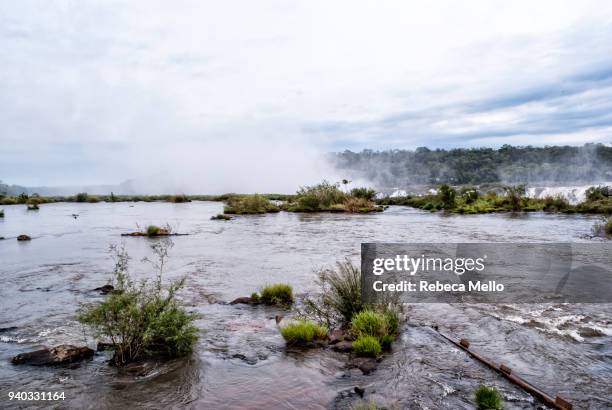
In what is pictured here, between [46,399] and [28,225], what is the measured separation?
27.2 m

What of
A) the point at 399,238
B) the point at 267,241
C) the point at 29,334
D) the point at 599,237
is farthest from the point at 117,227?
the point at 599,237

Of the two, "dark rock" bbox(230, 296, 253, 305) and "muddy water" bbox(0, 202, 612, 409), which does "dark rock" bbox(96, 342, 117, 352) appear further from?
"dark rock" bbox(230, 296, 253, 305)

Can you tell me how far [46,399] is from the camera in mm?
5191

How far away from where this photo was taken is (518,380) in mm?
5410

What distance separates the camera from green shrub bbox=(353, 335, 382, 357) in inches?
257

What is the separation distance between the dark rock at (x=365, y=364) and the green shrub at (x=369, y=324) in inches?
19.5

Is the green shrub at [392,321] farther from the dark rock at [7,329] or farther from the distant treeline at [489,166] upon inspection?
the distant treeline at [489,166]

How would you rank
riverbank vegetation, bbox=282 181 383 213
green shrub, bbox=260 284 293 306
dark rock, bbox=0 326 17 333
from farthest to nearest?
1. riverbank vegetation, bbox=282 181 383 213
2. green shrub, bbox=260 284 293 306
3. dark rock, bbox=0 326 17 333

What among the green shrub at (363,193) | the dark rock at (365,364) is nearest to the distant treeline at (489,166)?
the green shrub at (363,193)

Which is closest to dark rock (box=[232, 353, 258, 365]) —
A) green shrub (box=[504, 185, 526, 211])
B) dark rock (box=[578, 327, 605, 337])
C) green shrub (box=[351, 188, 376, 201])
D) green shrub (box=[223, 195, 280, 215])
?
dark rock (box=[578, 327, 605, 337])

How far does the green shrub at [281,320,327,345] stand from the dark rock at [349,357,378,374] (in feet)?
3.08

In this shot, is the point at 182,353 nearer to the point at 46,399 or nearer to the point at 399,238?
the point at 46,399

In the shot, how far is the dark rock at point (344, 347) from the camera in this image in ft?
22.3

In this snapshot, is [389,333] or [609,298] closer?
[389,333]
